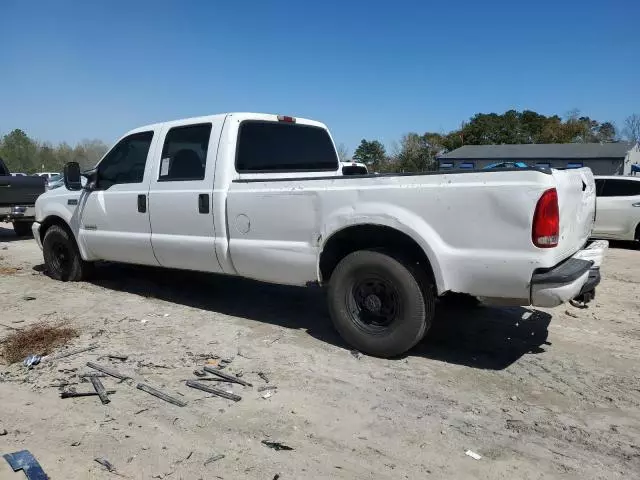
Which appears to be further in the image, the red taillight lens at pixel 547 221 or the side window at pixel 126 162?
the side window at pixel 126 162

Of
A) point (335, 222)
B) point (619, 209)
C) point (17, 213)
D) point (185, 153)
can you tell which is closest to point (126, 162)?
point (185, 153)

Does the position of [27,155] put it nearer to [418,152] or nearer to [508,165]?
[418,152]

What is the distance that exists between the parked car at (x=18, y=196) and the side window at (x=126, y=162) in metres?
7.15

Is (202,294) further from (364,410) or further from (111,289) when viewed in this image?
(364,410)

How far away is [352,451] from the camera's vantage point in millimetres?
3027

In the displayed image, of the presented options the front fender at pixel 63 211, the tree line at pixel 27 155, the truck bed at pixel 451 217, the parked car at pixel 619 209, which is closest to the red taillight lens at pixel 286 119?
the truck bed at pixel 451 217

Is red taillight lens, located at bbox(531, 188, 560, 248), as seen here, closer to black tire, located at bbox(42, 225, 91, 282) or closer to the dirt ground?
the dirt ground

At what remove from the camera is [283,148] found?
5.77 m

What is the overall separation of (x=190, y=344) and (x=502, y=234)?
9.49 feet

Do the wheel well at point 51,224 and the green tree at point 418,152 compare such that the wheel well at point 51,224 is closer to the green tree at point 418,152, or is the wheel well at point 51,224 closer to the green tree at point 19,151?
the green tree at point 418,152

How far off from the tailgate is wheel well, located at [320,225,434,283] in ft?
3.32

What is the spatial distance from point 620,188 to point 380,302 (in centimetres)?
935

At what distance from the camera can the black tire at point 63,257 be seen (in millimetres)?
7078

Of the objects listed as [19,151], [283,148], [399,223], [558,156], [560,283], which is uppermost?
[19,151]
